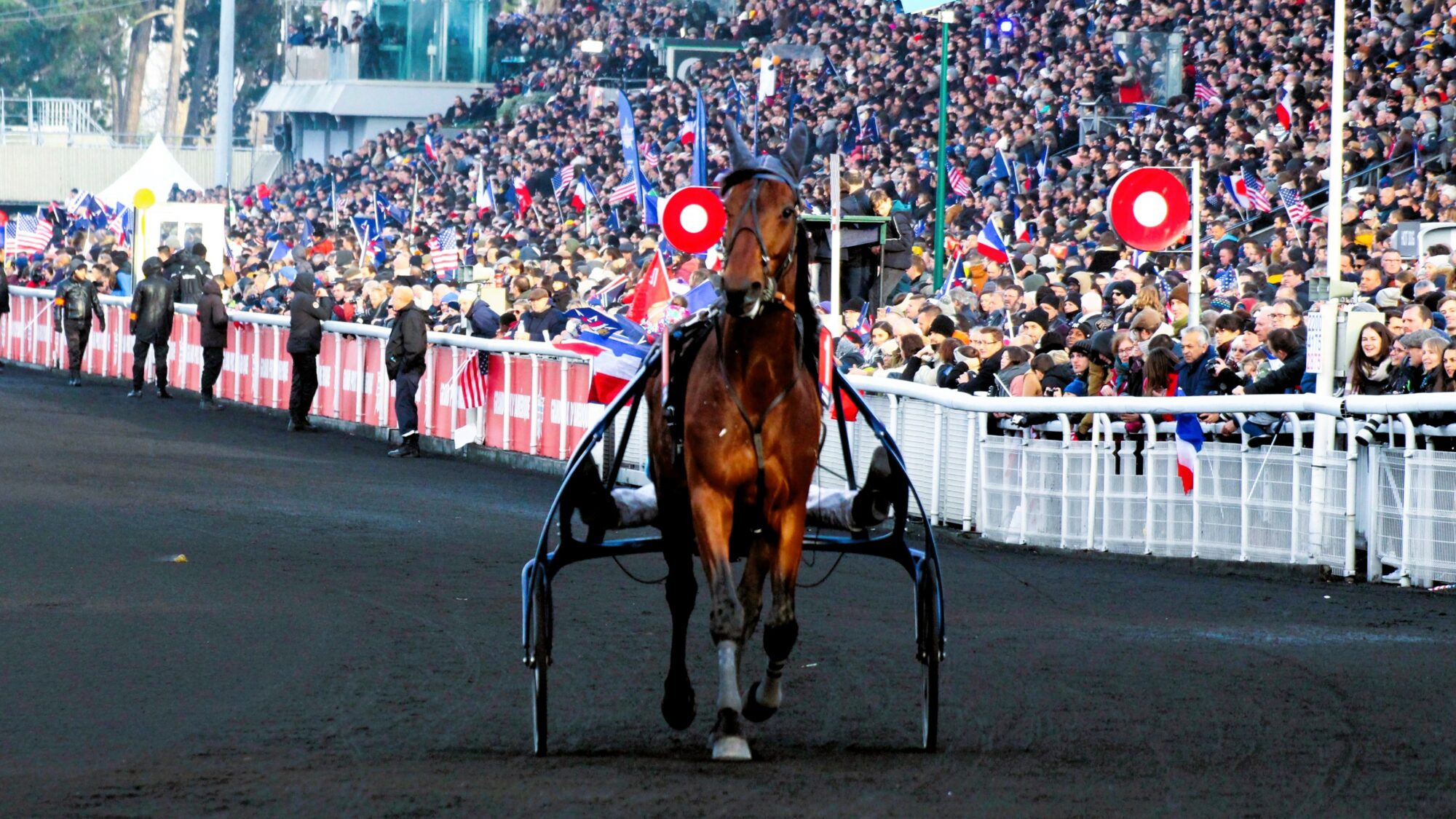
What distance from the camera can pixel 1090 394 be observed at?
48.3 ft

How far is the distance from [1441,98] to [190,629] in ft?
54.1

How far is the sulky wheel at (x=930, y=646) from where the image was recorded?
7.07 m

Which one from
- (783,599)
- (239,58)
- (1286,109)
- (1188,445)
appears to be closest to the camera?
(783,599)

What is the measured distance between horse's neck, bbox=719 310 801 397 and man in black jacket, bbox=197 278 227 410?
67.9ft

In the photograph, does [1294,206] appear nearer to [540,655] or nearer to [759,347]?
[759,347]

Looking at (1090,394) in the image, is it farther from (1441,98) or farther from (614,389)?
(1441,98)

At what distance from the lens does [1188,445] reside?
526 inches

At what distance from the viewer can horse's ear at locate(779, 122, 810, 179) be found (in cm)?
727

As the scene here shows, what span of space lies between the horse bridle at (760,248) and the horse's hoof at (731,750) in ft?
4.22

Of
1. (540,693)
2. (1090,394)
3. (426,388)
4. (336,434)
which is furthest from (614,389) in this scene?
(336,434)

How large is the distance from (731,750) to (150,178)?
3779 cm

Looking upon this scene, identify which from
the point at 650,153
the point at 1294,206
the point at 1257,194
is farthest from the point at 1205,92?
the point at 650,153

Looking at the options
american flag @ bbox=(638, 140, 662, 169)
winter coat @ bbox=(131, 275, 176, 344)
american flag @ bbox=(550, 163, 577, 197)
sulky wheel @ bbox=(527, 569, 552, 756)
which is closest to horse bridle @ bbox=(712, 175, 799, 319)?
sulky wheel @ bbox=(527, 569, 552, 756)

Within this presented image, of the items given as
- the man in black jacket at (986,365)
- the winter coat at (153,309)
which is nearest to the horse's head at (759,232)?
the man in black jacket at (986,365)
